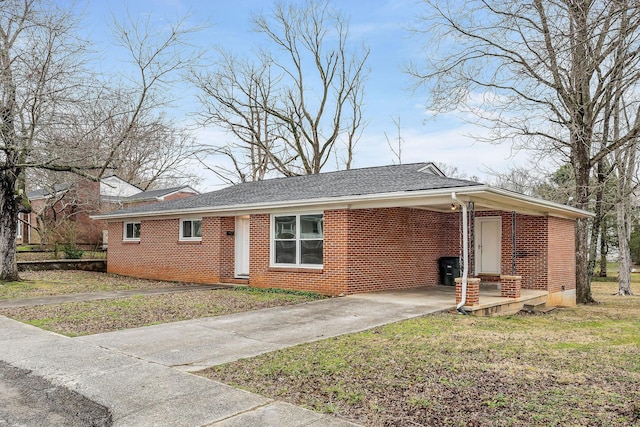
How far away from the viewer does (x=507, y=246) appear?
47.6ft

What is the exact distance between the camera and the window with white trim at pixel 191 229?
16525 millimetres

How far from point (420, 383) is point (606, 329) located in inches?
255

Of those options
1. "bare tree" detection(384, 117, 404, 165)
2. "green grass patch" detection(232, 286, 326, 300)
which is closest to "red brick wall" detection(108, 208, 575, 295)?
"green grass patch" detection(232, 286, 326, 300)

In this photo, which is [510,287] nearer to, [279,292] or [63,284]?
[279,292]

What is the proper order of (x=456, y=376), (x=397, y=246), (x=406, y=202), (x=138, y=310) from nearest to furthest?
(x=456, y=376) → (x=138, y=310) → (x=406, y=202) → (x=397, y=246)

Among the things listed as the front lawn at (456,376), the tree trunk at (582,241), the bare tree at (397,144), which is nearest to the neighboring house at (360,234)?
the tree trunk at (582,241)

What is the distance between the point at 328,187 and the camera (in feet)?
46.9

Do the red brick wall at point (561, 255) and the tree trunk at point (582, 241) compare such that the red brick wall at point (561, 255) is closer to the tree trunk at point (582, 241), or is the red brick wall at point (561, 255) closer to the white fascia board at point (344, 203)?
the tree trunk at point (582, 241)

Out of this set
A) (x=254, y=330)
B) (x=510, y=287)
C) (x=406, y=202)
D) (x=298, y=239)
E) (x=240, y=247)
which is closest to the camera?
(x=254, y=330)

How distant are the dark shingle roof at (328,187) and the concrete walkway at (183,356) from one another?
2.77 m

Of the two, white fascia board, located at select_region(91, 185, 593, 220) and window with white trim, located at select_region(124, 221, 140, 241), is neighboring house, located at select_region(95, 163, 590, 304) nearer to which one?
white fascia board, located at select_region(91, 185, 593, 220)

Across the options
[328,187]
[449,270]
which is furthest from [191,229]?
[449,270]

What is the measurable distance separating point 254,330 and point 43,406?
3760 millimetres

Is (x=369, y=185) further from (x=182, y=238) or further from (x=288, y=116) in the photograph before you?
(x=288, y=116)
